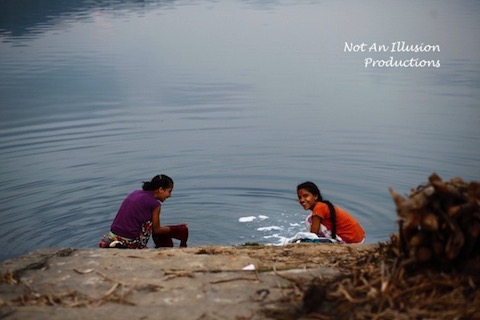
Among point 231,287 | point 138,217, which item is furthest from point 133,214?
point 231,287

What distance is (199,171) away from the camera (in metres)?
12.2

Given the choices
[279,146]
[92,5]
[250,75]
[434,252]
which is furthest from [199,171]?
[92,5]

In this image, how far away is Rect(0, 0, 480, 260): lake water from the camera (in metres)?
10.1

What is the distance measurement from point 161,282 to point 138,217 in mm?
3265

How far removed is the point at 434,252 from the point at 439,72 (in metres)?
20.0

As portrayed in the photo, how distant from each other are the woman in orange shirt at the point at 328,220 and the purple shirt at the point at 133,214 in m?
1.65

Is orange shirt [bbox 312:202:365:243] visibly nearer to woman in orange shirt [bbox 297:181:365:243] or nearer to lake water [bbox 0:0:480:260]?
woman in orange shirt [bbox 297:181:365:243]

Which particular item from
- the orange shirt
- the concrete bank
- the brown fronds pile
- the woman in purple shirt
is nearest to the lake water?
the brown fronds pile

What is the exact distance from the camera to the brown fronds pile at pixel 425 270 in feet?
11.3

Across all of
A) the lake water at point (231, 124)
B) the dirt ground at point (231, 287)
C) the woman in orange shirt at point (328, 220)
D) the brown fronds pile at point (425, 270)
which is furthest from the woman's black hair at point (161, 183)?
the brown fronds pile at point (425, 270)

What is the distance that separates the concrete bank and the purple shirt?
86.7 inches

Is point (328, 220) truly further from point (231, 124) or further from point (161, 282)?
point (231, 124)

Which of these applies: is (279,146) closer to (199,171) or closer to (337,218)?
(199,171)

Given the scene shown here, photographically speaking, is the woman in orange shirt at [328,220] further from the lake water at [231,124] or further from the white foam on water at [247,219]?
the white foam on water at [247,219]
